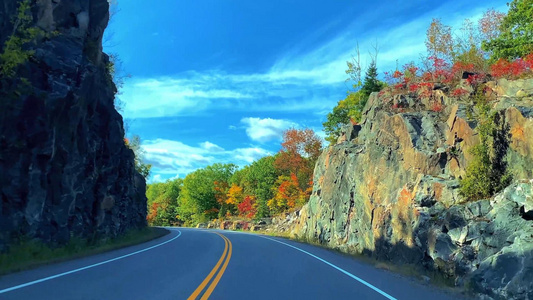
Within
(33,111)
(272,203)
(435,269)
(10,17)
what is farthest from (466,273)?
(272,203)

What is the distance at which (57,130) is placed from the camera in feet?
51.9

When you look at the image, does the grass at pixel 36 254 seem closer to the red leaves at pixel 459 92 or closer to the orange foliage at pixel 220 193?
the red leaves at pixel 459 92

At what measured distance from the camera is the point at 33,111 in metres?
14.2

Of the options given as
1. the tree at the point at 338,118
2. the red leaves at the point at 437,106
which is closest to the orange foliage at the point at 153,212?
the tree at the point at 338,118

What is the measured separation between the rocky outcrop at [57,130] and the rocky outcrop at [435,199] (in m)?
14.6

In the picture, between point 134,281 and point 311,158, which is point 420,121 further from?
point 311,158

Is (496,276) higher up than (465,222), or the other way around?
(465,222)

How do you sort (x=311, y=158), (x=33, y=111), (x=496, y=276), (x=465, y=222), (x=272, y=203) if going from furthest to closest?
1. (x=272, y=203)
2. (x=311, y=158)
3. (x=33, y=111)
4. (x=465, y=222)
5. (x=496, y=276)

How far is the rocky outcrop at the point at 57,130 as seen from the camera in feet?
44.1

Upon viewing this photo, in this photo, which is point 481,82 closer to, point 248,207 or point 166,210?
point 248,207

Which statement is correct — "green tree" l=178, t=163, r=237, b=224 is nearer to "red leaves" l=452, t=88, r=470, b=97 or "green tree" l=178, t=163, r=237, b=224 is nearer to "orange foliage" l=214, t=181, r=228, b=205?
"orange foliage" l=214, t=181, r=228, b=205

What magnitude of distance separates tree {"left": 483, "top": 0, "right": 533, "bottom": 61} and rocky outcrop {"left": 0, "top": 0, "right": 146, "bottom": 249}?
24.9 meters

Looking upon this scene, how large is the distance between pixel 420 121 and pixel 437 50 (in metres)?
14.8

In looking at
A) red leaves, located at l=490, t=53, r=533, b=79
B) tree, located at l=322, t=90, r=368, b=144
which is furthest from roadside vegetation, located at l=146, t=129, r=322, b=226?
red leaves, located at l=490, t=53, r=533, b=79
